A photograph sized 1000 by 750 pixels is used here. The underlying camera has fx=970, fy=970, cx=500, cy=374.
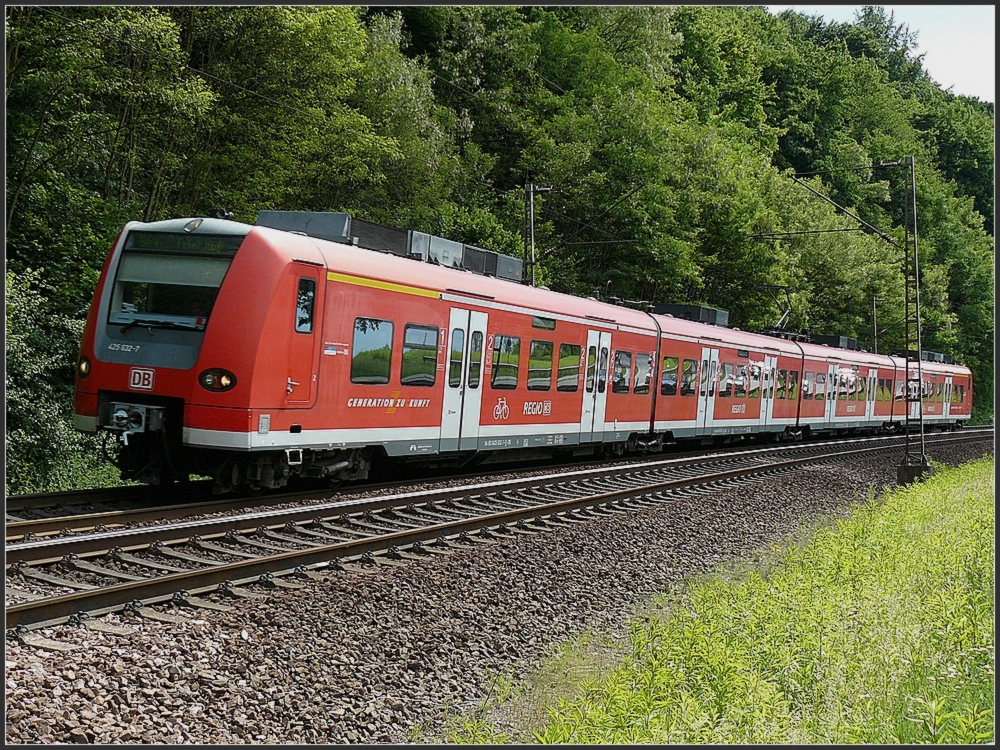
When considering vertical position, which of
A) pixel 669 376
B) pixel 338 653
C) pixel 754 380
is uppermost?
pixel 754 380

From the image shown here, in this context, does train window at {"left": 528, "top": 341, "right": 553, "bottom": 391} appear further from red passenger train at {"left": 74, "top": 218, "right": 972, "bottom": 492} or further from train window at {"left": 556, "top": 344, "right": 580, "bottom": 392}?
train window at {"left": 556, "top": 344, "right": 580, "bottom": 392}

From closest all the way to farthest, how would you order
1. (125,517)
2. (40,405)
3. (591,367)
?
(125,517)
(40,405)
(591,367)

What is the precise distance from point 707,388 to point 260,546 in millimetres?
16970

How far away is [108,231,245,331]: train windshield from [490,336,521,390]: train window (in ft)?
17.2

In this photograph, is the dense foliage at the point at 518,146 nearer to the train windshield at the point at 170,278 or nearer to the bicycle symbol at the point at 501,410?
the train windshield at the point at 170,278

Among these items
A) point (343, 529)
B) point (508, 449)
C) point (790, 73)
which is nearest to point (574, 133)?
point (508, 449)

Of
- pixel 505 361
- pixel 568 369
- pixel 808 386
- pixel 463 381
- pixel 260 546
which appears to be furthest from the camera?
pixel 808 386

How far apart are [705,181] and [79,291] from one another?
92.3ft

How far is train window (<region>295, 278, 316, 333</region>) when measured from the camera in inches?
424

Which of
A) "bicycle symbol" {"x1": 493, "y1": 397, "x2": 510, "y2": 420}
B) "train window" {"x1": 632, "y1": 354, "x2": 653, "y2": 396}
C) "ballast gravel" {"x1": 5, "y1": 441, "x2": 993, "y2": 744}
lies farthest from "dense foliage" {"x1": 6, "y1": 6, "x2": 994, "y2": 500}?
"ballast gravel" {"x1": 5, "y1": 441, "x2": 993, "y2": 744}

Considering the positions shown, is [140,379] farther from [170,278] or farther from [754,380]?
[754,380]

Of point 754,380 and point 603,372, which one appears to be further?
point 754,380

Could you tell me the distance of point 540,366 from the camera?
16.3 meters

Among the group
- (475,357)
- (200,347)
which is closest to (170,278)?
(200,347)
